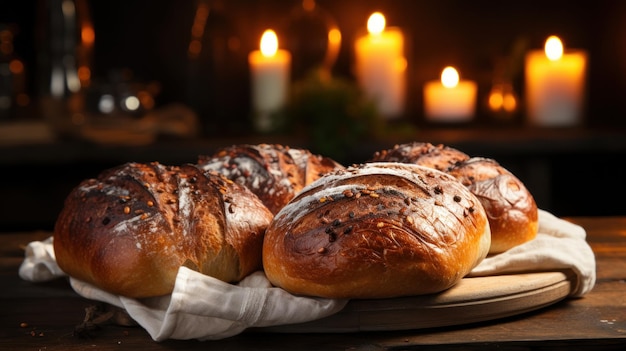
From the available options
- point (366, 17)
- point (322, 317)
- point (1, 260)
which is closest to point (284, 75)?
point (366, 17)

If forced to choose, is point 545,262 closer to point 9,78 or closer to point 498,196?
point 498,196

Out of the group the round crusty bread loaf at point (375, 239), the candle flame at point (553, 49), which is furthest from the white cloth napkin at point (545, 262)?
the candle flame at point (553, 49)

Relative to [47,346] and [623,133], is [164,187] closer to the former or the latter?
[47,346]

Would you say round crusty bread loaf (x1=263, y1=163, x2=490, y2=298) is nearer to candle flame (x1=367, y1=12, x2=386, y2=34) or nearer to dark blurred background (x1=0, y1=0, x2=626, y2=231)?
dark blurred background (x1=0, y1=0, x2=626, y2=231)

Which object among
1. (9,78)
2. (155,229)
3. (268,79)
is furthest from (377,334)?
(9,78)

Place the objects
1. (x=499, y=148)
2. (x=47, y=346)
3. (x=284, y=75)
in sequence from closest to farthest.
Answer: (x=47, y=346) < (x=499, y=148) < (x=284, y=75)
